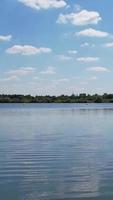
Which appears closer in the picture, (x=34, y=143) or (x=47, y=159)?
(x=47, y=159)

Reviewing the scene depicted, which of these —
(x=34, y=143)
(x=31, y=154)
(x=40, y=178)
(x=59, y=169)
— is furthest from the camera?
(x=34, y=143)

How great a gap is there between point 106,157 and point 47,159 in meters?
3.09

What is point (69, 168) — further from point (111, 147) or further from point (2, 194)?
point (111, 147)

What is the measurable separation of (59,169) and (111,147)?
8.95 metres

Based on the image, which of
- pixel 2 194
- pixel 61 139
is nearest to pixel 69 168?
pixel 2 194

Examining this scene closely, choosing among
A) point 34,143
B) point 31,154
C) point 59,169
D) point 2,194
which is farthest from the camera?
point 34,143

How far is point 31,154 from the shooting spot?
80.8 ft

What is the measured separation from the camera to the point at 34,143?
30.7m

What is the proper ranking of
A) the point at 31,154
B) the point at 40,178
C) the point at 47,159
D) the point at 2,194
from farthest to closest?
1. the point at 31,154
2. the point at 47,159
3. the point at 40,178
4. the point at 2,194

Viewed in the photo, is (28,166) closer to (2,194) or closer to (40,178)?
(40,178)

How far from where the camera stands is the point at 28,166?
20219 mm

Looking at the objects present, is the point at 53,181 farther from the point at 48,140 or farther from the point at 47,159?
the point at 48,140

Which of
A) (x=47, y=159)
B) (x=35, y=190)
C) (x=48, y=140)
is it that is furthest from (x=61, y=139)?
(x=35, y=190)

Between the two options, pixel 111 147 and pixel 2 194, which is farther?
pixel 111 147
